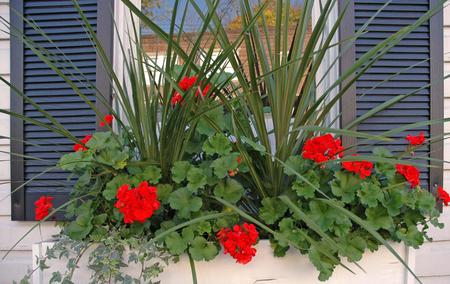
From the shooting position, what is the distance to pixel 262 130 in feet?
3.46

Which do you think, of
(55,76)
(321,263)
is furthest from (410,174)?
(55,76)

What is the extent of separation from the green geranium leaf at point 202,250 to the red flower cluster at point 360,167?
0.40 m

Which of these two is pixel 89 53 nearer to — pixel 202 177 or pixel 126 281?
pixel 202 177

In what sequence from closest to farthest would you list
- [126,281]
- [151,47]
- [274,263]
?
[126,281], [274,263], [151,47]

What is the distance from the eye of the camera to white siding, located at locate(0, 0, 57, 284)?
151 cm

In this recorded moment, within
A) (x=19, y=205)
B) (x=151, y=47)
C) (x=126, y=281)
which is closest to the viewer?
(x=126, y=281)

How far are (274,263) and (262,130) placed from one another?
36 centimetres

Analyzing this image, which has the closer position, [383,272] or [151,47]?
[383,272]

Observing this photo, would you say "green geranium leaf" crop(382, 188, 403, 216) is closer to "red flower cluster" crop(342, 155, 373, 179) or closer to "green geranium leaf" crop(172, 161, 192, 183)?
"red flower cluster" crop(342, 155, 373, 179)

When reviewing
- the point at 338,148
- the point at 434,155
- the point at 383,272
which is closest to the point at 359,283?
the point at 383,272

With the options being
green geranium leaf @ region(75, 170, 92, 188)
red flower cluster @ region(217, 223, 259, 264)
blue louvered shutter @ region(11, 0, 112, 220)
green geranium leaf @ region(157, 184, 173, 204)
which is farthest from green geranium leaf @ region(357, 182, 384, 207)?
blue louvered shutter @ region(11, 0, 112, 220)

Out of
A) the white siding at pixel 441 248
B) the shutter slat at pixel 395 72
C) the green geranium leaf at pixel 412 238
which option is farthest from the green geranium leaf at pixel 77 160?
the white siding at pixel 441 248

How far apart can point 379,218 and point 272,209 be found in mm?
282

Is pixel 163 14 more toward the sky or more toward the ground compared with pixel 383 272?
more toward the sky
